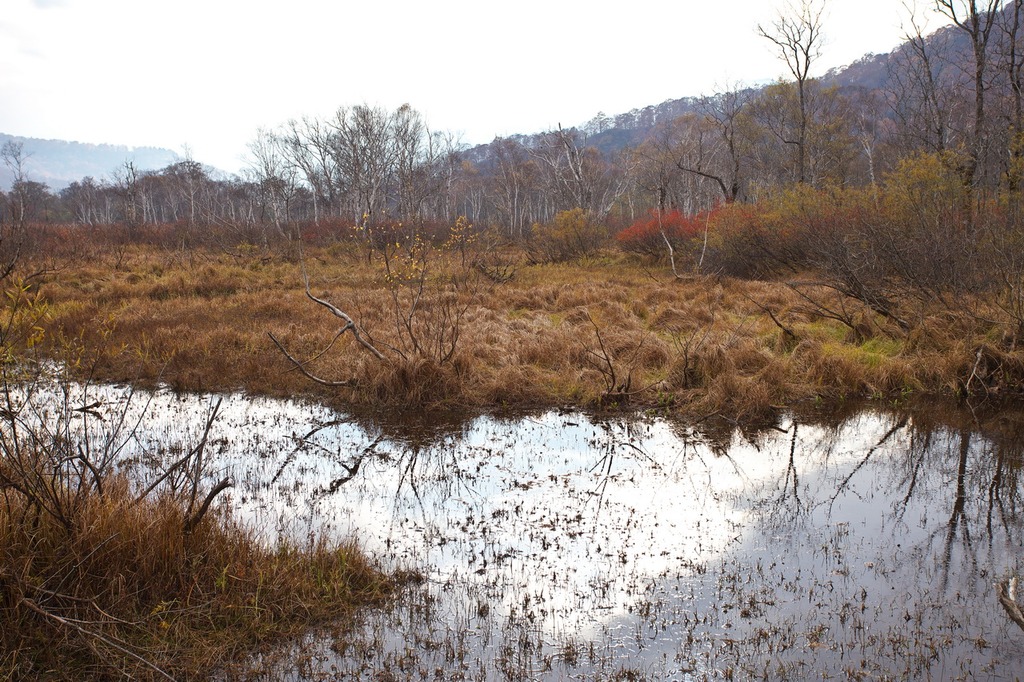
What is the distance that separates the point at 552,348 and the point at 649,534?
17.8ft

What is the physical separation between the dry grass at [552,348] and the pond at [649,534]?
730 millimetres

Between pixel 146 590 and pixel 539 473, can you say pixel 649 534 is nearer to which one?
pixel 539 473

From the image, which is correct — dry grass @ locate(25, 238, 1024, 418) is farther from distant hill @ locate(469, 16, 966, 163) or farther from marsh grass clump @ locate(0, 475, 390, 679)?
distant hill @ locate(469, 16, 966, 163)

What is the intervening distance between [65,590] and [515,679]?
2.54m

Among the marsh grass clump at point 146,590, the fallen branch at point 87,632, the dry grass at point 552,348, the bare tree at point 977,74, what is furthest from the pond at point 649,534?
the bare tree at point 977,74

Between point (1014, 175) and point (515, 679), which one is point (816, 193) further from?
point (515, 679)

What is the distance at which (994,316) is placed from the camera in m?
9.28

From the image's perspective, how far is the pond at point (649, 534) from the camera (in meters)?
3.63

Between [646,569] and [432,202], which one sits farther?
[432,202]

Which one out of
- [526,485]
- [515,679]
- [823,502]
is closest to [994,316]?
[823,502]

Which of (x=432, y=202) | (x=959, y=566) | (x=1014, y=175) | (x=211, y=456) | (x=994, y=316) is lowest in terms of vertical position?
(x=959, y=566)

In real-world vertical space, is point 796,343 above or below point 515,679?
above

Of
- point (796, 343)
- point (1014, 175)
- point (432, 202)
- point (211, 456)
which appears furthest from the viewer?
point (432, 202)

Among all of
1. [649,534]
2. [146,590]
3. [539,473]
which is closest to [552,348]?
[539,473]
